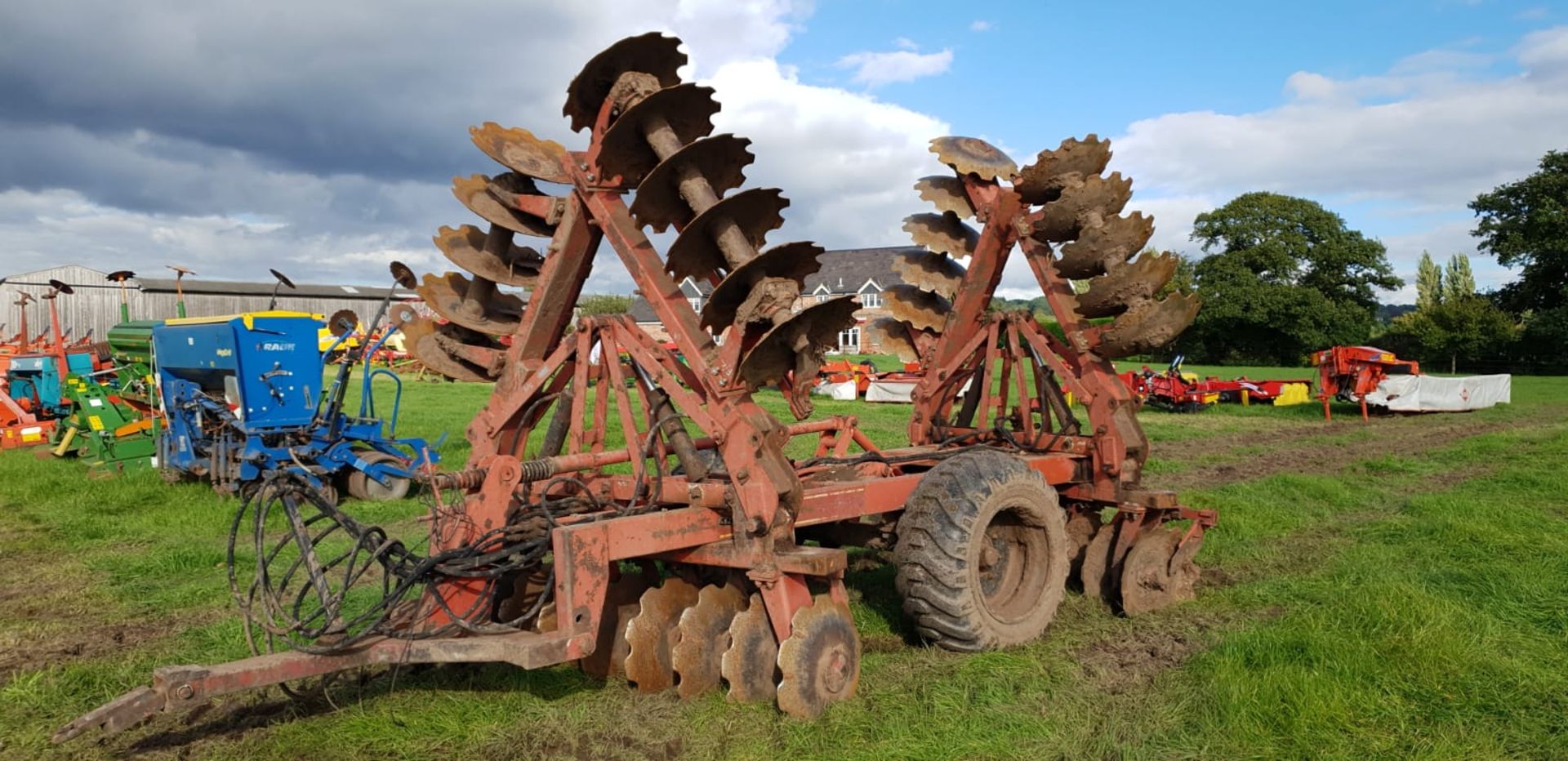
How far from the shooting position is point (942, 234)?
321 inches

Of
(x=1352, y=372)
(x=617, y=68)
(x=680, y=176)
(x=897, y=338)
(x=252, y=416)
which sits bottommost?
(x=252, y=416)

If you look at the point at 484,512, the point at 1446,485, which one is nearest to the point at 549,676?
the point at 484,512

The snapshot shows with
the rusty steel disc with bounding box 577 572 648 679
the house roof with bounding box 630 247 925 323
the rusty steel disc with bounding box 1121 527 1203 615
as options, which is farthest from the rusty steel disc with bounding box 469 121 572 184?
the house roof with bounding box 630 247 925 323

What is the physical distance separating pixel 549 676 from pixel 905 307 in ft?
14.1

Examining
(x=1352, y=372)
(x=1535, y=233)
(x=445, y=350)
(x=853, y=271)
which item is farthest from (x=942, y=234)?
(x=853, y=271)

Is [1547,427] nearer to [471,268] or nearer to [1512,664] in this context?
[1512,664]

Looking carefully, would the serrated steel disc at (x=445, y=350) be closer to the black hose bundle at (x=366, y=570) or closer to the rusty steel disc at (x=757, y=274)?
the black hose bundle at (x=366, y=570)

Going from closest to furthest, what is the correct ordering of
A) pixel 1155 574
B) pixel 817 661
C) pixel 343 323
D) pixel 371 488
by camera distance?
pixel 817 661 → pixel 1155 574 → pixel 343 323 → pixel 371 488

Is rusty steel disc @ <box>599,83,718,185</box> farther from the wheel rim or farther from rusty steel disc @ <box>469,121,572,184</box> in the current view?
the wheel rim

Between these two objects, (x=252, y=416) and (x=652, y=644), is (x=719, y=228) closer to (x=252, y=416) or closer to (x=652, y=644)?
(x=652, y=644)

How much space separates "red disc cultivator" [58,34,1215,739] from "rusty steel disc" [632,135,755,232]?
17 mm

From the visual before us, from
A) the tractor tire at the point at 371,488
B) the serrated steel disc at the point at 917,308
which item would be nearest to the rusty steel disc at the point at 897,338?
the serrated steel disc at the point at 917,308

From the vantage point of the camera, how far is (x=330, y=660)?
3.98 metres

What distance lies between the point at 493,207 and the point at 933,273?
388 cm
